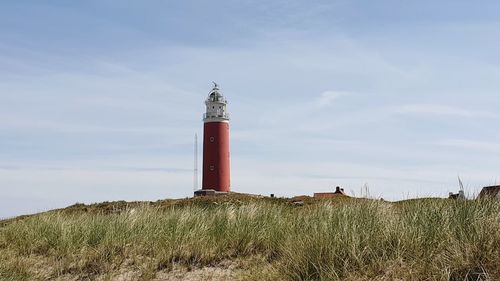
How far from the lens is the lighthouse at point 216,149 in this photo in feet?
145

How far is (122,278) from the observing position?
744cm

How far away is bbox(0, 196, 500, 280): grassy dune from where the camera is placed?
562 cm

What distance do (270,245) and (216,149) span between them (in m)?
36.8

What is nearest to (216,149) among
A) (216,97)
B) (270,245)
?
(216,97)

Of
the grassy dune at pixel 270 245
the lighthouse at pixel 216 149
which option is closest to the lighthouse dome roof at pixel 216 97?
the lighthouse at pixel 216 149

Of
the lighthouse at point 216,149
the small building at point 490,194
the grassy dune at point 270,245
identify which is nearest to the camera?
the grassy dune at point 270,245

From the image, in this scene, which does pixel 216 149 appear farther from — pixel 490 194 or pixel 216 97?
pixel 490 194

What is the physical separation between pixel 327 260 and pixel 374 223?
1.19 m

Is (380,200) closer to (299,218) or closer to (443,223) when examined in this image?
(299,218)

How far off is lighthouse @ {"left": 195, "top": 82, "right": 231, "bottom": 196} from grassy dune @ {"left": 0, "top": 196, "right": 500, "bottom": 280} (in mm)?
32358

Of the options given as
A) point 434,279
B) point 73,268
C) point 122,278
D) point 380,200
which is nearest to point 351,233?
point 434,279

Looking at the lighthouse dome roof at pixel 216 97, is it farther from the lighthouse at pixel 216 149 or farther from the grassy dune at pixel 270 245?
the grassy dune at pixel 270 245

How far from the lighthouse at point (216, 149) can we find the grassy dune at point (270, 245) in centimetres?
A: 3236

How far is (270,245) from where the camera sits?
8.01m
